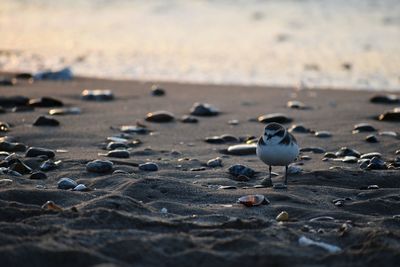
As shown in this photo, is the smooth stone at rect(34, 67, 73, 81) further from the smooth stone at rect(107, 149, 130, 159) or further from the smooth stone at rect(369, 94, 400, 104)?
the smooth stone at rect(107, 149, 130, 159)

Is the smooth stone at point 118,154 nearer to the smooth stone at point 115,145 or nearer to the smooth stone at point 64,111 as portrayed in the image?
the smooth stone at point 115,145

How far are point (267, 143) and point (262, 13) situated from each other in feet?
38.6

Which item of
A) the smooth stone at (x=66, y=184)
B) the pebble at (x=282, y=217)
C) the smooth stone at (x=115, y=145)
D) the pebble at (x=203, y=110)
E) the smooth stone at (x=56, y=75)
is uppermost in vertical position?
the smooth stone at (x=56, y=75)

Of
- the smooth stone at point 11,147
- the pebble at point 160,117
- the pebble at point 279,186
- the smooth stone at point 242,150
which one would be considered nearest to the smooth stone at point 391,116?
the smooth stone at point 242,150

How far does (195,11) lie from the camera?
57.2ft

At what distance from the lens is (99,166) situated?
5930mm

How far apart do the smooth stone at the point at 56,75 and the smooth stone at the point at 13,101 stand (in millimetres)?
2218

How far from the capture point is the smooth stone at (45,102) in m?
9.11

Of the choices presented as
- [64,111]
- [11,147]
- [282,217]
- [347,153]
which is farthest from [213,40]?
[282,217]

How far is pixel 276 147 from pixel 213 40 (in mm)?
9259

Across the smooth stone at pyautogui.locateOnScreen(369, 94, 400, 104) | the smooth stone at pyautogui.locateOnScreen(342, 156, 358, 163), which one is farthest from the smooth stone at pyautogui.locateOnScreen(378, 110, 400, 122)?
the smooth stone at pyautogui.locateOnScreen(342, 156, 358, 163)

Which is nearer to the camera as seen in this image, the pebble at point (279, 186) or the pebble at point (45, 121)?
the pebble at point (279, 186)

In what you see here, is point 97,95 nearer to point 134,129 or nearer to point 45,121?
point 45,121

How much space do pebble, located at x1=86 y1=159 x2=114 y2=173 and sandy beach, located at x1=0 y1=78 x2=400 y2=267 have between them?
32 millimetres
